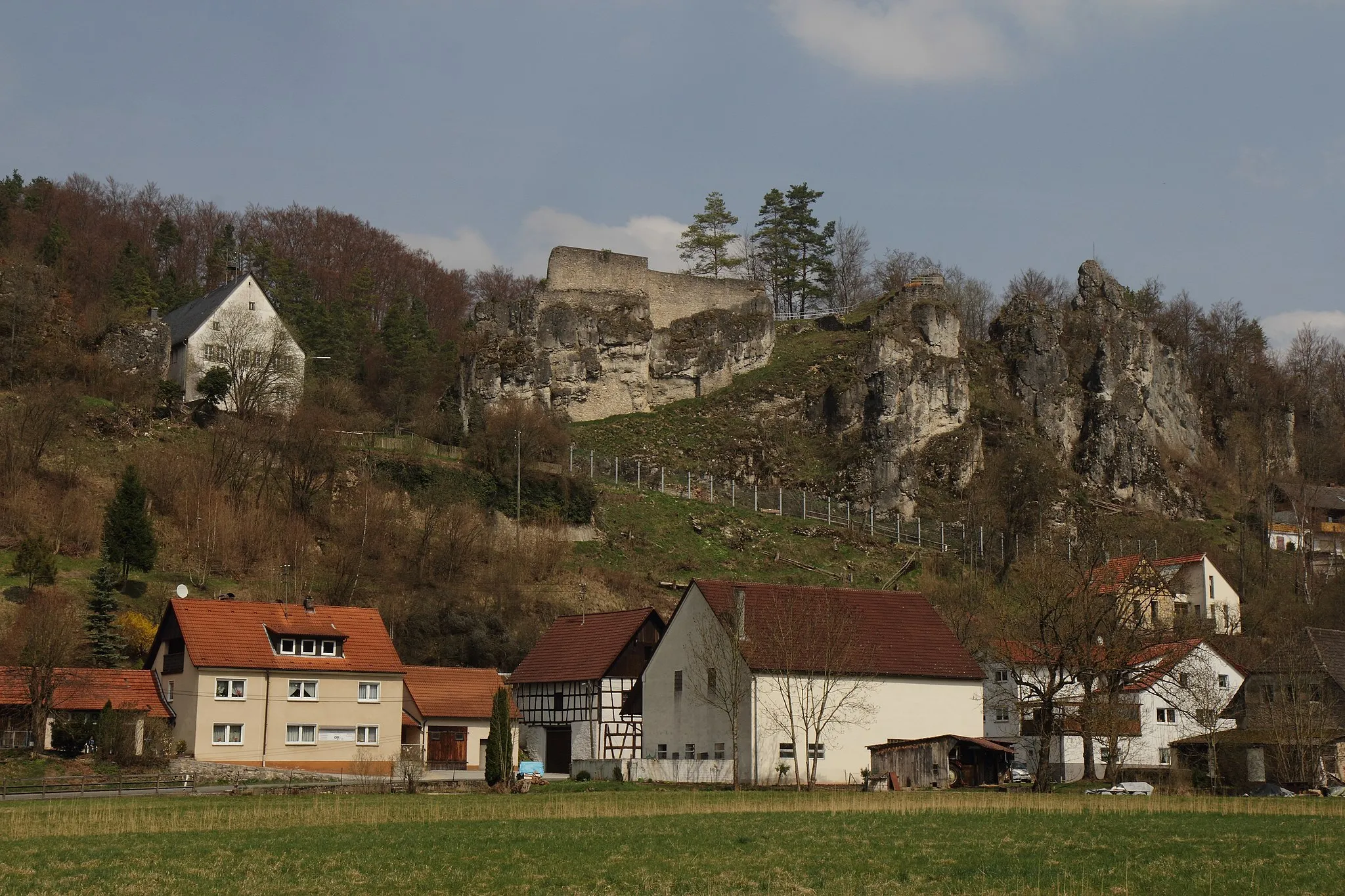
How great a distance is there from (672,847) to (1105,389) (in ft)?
249

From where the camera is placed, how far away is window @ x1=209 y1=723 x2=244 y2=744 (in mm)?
43031

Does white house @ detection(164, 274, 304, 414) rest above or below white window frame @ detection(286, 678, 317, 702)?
above

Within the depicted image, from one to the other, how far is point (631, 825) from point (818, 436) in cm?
6115

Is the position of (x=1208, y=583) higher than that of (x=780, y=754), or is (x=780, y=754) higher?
(x=1208, y=583)

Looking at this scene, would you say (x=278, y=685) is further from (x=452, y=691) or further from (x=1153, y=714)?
(x=1153, y=714)

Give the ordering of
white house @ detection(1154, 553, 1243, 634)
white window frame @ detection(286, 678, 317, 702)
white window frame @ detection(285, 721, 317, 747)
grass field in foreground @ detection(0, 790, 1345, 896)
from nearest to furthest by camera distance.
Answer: grass field in foreground @ detection(0, 790, 1345, 896), white window frame @ detection(285, 721, 317, 747), white window frame @ detection(286, 678, 317, 702), white house @ detection(1154, 553, 1243, 634)

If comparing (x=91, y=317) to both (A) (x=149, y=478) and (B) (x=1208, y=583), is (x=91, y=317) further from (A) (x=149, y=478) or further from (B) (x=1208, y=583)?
(B) (x=1208, y=583)

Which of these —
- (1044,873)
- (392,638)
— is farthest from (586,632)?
(1044,873)

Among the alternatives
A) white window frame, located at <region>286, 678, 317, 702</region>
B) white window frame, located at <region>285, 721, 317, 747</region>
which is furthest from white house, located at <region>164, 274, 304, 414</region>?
white window frame, located at <region>285, 721, 317, 747</region>

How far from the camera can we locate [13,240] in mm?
84875

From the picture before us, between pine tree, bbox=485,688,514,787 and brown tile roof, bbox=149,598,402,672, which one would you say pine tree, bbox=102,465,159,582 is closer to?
brown tile roof, bbox=149,598,402,672

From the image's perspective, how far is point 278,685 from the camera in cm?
4456

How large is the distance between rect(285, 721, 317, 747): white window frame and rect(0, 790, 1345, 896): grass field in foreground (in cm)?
1539

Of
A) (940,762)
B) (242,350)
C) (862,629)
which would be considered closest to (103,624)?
(862,629)
